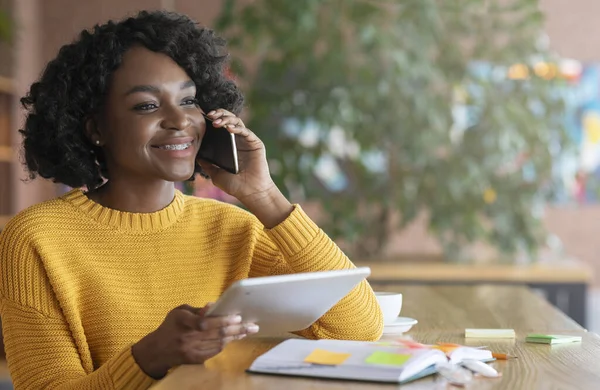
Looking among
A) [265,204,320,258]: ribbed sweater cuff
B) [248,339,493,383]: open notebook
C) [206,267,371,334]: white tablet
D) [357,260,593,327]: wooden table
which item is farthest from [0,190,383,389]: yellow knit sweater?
[357,260,593,327]: wooden table

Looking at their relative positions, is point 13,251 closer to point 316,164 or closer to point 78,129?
point 78,129

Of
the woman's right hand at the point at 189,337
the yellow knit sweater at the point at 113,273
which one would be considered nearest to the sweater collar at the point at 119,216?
the yellow knit sweater at the point at 113,273

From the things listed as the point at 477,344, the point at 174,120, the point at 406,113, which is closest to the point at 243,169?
the point at 174,120

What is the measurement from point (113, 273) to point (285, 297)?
45 cm

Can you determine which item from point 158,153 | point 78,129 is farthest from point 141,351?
point 78,129

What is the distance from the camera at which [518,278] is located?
4.22 meters

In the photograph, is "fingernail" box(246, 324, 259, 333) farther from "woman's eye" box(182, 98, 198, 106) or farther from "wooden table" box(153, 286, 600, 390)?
"woman's eye" box(182, 98, 198, 106)

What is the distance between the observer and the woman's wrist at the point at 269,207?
1.70m

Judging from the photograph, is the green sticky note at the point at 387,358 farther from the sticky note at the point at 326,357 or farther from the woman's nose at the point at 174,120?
the woman's nose at the point at 174,120

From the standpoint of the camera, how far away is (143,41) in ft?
5.60

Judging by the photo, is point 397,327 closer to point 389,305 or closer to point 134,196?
point 389,305

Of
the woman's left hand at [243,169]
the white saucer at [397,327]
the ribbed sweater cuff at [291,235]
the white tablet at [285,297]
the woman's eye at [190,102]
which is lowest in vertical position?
the white saucer at [397,327]

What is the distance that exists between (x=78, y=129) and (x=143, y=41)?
0.20 meters

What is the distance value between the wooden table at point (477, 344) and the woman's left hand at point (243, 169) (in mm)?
257
